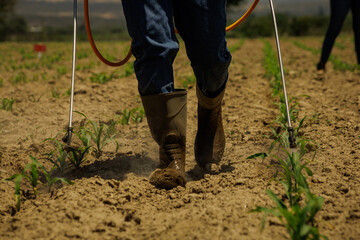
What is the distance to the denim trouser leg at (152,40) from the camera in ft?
5.71

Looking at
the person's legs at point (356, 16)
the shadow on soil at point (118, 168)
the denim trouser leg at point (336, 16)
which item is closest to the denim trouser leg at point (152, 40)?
the shadow on soil at point (118, 168)

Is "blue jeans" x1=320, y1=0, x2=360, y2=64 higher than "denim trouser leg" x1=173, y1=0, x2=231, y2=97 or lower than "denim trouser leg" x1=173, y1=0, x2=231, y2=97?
higher

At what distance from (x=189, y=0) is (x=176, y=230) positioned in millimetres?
1123

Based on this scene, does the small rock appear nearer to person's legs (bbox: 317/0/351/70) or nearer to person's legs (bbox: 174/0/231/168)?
person's legs (bbox: 174/0/231/168)

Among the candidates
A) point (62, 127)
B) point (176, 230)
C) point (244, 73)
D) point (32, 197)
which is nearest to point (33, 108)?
point (62, 127)

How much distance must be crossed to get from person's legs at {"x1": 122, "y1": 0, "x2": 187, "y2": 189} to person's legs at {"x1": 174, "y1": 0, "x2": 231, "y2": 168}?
0.09 meters

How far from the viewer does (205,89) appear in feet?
7.00

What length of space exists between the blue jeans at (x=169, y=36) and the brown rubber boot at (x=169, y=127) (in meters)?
0.06

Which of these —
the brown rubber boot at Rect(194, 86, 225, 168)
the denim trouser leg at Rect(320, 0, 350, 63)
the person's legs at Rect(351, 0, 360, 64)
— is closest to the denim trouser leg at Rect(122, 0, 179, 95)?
the brown rubber boot at Rect(194, 86, 225, 168)

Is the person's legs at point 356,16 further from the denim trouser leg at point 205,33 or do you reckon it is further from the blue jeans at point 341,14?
the denim trouser leg at point 205,33

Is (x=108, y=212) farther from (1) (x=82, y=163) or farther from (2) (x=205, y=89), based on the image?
(2) (x=205, y=89)

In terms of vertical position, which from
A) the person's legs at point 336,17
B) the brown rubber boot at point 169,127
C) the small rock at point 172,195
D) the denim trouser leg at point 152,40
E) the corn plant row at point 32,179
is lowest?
the small rock at point 172,195

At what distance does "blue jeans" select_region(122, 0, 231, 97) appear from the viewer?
69.1 inches

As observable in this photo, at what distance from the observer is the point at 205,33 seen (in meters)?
1.82
